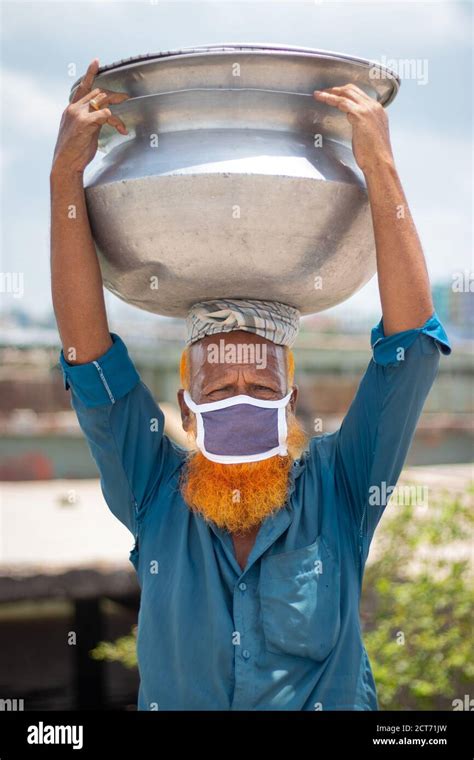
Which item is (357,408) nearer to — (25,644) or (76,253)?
(76,253)

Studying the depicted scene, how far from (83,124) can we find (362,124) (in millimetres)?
738

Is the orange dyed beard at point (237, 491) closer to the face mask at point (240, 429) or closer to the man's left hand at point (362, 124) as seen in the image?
the face mask at point (240, 429)

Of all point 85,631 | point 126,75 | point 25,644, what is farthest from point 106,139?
point 25,644

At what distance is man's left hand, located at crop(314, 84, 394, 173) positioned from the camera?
92.2 inches

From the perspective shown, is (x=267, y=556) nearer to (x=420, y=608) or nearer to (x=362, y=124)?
(x=362, y=124)

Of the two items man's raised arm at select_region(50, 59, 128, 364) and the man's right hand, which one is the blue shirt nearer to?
man's raised arm at select_region(50, 59, 128, 364)

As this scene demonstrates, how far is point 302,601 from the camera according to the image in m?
2.50

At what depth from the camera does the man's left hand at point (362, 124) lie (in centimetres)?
234

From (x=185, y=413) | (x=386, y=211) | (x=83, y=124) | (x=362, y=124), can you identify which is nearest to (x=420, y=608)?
(x=185, y=413)

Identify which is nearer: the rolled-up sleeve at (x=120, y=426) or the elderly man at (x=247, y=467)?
the elderly man at (x=247, y=467)

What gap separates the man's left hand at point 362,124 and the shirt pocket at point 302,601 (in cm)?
108

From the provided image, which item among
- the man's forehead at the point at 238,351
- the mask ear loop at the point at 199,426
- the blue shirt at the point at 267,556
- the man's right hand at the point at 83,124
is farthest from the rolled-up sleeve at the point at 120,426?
the man's right hand at the point at 83,124

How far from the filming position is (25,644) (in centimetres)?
1195

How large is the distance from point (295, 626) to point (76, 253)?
118 centimetres
